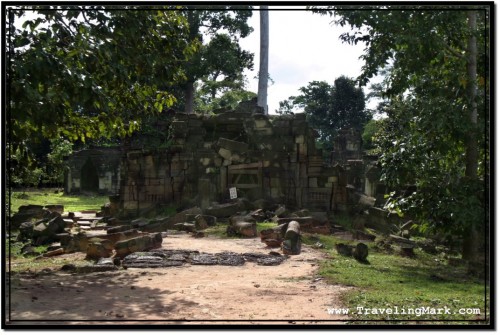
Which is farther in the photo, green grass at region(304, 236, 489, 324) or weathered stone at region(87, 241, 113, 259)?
weathered stone at region(87, 241, 113, 259)

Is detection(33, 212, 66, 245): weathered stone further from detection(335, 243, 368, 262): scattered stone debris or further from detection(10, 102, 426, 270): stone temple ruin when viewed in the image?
detection(335, 243, 368, 262): scattered stone debris

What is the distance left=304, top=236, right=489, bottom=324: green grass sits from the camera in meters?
6.21

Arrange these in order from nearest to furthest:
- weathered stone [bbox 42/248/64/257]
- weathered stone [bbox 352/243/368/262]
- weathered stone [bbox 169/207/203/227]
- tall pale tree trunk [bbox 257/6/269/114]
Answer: weathered stone [bbox 352/243/368/262]
weathered stone [bbox 42/248/64/257]
weathered stone [bbox 169/207/203/227]
tall pale tree trunk [bbox 257/6/269/114]

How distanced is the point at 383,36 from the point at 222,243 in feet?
20.3

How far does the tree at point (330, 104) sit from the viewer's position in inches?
1534

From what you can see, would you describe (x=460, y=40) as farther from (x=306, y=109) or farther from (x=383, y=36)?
(x=306, y=109)

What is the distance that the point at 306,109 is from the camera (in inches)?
1544

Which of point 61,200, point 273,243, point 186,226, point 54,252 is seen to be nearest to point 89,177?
point 61,200

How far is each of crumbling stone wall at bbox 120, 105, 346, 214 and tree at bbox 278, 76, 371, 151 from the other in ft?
58.3

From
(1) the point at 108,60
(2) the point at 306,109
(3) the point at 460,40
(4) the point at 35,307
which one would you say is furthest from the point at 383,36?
(2) the point at 306,109

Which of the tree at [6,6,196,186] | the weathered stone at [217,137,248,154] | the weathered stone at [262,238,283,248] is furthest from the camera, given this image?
the weathered stone at [217,137,248,154]

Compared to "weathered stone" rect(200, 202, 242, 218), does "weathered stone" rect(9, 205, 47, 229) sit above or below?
below

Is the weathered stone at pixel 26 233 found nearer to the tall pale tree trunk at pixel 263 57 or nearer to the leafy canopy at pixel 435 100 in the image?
the leafy canopy at pixel 435 100

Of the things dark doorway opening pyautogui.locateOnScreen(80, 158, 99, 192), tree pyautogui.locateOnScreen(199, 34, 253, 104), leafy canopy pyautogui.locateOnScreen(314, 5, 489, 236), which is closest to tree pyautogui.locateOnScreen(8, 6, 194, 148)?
leafy canopy pyautogui.locateOnScreen(314, 5, 489, 236)
